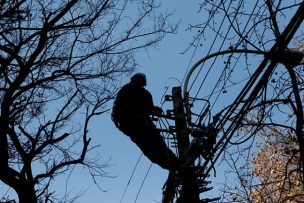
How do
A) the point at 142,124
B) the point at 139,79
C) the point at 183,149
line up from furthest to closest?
the point at 139,79, the point at 142,124, the point at 183,149

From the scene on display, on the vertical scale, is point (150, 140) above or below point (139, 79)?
below

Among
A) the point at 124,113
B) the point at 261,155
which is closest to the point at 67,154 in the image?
the point at 124,113

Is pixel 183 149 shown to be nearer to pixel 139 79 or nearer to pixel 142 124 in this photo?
pixel 142 124

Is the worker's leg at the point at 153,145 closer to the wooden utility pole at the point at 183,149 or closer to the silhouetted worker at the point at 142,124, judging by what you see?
the silhouetted worker at the point at 142,124

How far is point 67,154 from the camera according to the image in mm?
9094

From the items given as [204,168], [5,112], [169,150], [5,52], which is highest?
[5,52]

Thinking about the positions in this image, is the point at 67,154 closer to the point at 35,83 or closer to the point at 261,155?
the point at 35,83

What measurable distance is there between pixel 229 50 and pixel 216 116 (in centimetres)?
82

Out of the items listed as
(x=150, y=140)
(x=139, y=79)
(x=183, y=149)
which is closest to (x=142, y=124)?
(x=150, y=140)

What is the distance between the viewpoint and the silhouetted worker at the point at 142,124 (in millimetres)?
6227

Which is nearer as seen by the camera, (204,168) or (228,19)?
(228,19)

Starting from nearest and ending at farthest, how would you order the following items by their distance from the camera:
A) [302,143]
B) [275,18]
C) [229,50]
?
[302,143], [275,18], [229,50]

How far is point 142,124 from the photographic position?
6281mm

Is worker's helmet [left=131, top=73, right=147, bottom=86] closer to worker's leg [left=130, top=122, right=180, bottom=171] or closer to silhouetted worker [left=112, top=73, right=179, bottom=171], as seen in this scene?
silhouetted worker [left=112, top=73, right=179, bottom=171]
